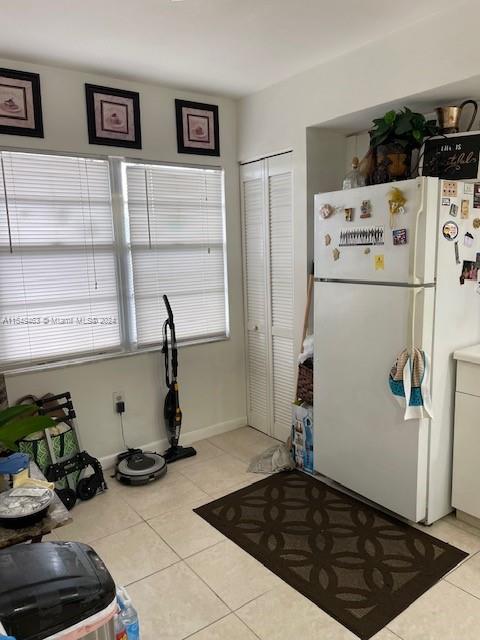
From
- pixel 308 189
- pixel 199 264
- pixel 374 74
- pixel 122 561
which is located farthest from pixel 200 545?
pixel 374 74

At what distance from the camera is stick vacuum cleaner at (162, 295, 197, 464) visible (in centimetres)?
341

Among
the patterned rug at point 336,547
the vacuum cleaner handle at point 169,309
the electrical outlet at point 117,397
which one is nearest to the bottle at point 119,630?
the patterned rug at point 336,547

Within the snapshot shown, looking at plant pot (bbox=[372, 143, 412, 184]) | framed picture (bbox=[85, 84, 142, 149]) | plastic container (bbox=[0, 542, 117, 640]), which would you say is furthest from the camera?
framed picture (bbox=[85, 84, 142, 149])

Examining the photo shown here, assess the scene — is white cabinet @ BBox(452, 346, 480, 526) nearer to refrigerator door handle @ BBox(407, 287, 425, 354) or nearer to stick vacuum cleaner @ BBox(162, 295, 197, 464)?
refrigerator door handle @ BBox(407, 287, 425, 354)

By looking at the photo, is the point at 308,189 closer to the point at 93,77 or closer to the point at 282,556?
the point at 93,77

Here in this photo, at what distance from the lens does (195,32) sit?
246cm

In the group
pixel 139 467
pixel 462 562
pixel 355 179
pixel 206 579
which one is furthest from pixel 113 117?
pixel 462 562

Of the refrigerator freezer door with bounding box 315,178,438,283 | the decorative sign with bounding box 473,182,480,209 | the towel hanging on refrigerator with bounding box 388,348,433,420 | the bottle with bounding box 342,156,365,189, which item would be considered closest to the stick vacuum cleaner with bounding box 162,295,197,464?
the refrigerator freezer door with bounding box 315,178,438,283

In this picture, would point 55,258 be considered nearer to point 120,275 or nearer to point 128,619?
point 120,275

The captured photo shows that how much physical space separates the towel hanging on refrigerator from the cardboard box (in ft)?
2.79

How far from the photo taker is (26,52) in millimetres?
2666

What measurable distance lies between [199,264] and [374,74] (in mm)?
1737

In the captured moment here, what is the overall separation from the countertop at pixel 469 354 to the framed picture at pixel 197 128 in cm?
227

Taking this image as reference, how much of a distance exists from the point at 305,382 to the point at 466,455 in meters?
1.06
